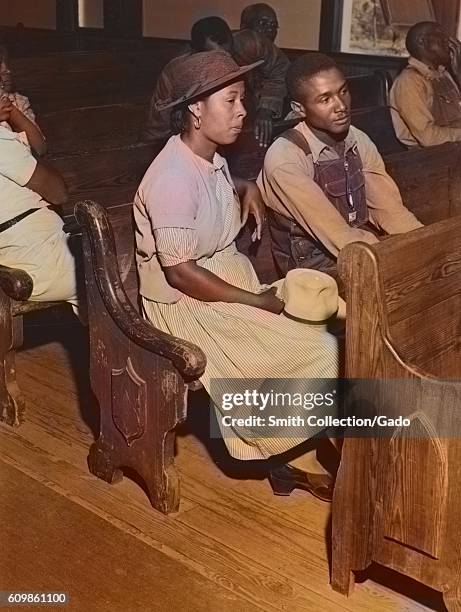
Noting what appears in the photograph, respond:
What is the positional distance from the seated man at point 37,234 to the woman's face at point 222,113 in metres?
0.79

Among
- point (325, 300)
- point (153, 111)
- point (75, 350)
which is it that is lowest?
point (75, 350)

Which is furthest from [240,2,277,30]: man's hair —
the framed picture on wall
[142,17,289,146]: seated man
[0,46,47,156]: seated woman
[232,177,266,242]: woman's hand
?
[232,177,266,242]: woman's hand

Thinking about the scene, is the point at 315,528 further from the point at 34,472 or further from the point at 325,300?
the point at 34,472

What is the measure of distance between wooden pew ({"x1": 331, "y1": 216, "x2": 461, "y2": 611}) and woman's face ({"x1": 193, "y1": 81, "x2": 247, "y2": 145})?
792mm

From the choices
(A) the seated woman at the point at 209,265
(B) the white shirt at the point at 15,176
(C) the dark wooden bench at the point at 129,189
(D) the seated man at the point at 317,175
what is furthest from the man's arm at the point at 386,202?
(B) the white shirt at the point at 15,176

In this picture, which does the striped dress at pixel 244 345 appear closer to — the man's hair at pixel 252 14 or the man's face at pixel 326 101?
the man's face at pixel 326 101

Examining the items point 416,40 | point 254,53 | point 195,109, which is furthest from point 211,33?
point 195,109

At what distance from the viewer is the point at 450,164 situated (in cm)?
416

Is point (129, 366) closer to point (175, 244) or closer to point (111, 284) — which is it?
point (111, 284)

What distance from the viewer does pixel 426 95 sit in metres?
5.49

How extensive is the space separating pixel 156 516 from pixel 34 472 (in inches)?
20.1

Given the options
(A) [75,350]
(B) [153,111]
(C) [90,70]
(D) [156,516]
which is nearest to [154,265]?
(B) [153,111]

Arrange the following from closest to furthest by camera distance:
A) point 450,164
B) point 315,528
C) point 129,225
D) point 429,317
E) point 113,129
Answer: point 429,317, point 315,528, point 129,225, point 450,164, point 113,129

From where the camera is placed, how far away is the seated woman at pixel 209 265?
294 cm
